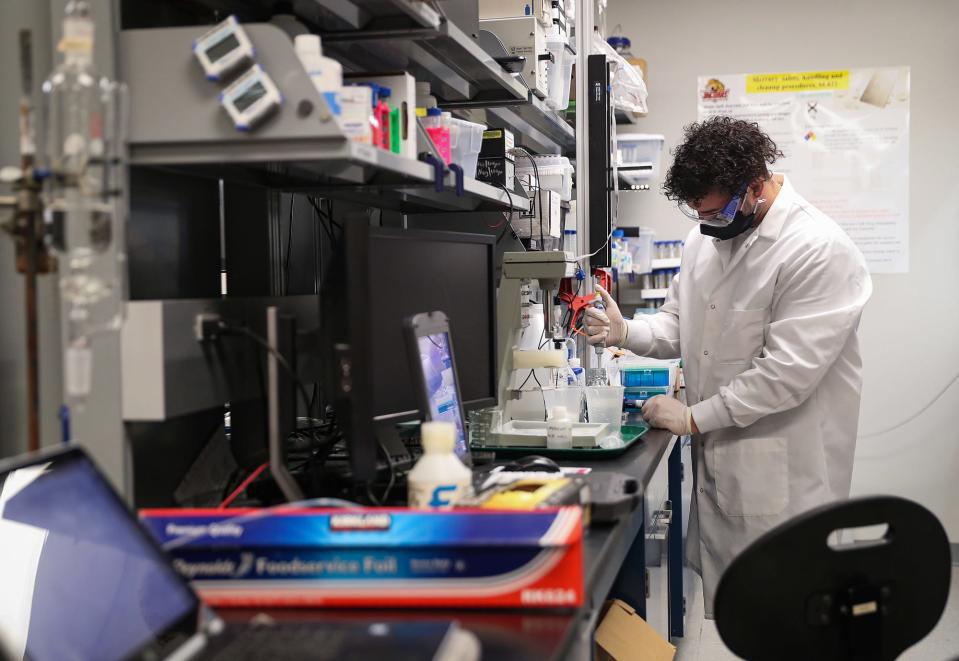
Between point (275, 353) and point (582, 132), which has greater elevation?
point (582, 132)

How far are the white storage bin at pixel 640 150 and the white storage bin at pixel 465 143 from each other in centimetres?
259

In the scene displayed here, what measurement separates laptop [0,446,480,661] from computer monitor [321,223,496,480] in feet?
1.39

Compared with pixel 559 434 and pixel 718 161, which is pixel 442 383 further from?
pixel 718 161

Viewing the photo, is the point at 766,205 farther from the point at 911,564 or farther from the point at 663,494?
the point at 911,564

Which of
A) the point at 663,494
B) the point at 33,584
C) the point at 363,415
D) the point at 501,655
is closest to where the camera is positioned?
the point at 501,655

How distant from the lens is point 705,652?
3654 mm

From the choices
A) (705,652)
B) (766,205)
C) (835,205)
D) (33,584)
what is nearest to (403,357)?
(33,584)

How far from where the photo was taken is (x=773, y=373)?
2.73 m

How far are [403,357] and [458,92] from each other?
1050 millimetres

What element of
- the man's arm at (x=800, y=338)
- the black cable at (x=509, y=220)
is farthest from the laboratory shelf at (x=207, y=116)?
the man's arm at (x=800, y=338)

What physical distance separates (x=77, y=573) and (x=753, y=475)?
2.10 metres

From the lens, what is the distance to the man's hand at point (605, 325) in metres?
3.20

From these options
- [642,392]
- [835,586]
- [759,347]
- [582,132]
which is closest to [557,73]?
[582,132]

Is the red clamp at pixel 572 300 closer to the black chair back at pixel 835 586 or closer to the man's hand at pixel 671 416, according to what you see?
the man's hand at pixel 671 416
